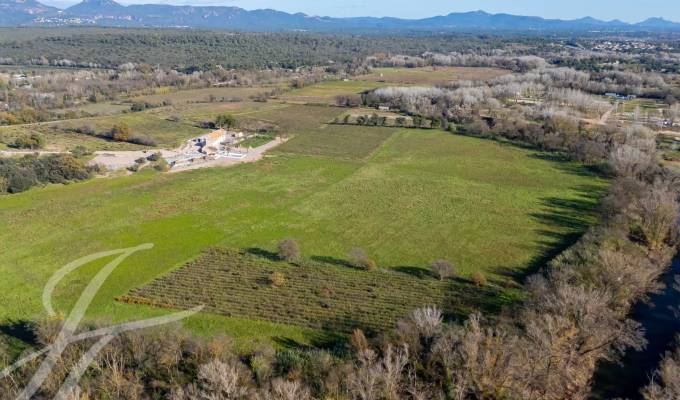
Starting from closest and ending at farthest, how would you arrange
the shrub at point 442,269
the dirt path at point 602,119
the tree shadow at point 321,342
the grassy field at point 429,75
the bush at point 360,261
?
the tree shadow at point 321,342 → the shrub at point 442,269 → the bush at point 360,261 → the dirt path at point 602,119 → the grassy field at point 429,75

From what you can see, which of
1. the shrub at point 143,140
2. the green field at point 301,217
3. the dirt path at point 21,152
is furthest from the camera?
the shrub at point 143,140

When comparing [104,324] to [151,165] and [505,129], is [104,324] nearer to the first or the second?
[151,165]

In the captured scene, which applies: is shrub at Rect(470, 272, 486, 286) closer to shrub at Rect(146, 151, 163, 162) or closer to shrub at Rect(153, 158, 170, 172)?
shrub at Rect(153, 158, 170, 172)

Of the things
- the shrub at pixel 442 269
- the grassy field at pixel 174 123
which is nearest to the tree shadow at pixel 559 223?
the shrub at pixel 442 269

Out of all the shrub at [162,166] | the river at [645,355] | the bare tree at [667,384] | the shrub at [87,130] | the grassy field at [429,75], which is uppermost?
the grassy field at [429,75]

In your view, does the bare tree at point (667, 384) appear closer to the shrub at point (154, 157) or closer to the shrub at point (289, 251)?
the shrub at point (289, 251)

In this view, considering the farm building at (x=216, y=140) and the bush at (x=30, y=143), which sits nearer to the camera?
the bush at (x=30, y=143)
